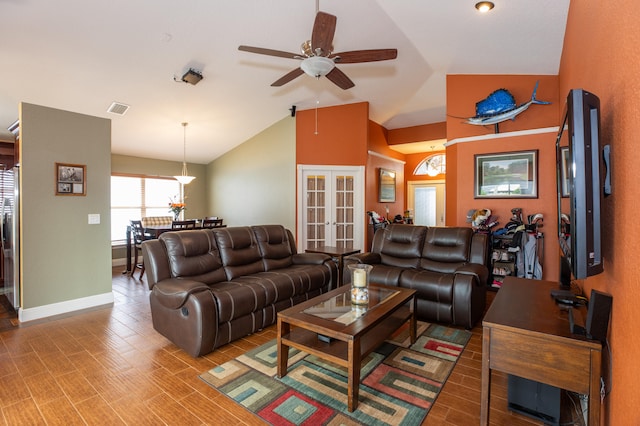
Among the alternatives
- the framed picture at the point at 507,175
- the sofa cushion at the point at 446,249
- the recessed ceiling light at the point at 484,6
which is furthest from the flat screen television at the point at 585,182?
the framed picture at the point at 507,175

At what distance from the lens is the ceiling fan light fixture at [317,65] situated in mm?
2693

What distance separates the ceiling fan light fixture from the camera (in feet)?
8.84

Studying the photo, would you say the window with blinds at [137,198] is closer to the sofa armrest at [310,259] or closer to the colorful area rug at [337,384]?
the sofa armrest at [310,259]

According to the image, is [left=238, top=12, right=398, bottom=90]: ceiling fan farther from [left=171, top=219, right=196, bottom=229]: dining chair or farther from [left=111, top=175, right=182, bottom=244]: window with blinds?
[left=111, top=175, right=182, bottom=244]: window with blinds

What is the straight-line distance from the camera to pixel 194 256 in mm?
3145

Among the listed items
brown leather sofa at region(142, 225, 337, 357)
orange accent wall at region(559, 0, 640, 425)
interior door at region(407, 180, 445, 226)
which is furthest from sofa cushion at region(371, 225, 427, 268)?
interior door at region(407, 180, 445, 226)

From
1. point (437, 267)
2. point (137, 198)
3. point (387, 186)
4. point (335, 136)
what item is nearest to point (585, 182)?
point (437, 267)

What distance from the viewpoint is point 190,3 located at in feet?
10.1

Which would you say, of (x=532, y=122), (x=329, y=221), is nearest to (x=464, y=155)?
(x=532, y=122)

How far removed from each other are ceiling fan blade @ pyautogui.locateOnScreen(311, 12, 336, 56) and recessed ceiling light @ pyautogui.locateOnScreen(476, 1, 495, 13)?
178cm

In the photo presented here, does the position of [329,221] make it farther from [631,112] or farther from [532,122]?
[631,112]

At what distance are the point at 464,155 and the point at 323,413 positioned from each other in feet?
14.5

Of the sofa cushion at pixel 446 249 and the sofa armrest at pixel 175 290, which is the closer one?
the sofa armrest at pixel 175 290

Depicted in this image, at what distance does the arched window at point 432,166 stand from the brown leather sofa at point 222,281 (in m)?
5.68
